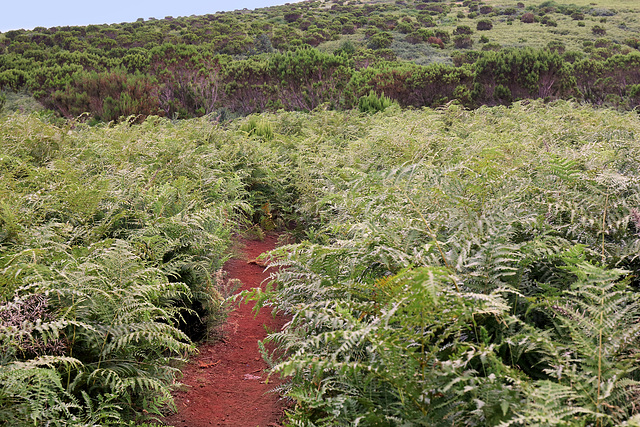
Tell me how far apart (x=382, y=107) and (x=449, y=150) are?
27.6 feet

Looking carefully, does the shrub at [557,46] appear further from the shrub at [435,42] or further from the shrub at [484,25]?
the shrub at [484,25]

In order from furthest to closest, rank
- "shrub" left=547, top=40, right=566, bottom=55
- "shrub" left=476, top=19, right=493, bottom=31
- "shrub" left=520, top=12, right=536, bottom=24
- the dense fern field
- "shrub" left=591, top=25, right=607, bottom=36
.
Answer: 1. "shrub" left=520, top=12, right=536, bottom=24
2. "shrub" left=476, top=19, right=493, bottom=31
3. "shrub" left=591, top=25, right=607, bottom=36
4. "shrub" left=547, top=40, right=566, bottom=55
5. the dense fern field

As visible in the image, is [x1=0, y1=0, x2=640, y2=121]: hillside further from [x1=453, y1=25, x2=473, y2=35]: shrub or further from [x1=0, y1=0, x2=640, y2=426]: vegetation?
[x1=0, y1=0, x2=640, y2=426]: vegetation

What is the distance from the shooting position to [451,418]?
169 cm

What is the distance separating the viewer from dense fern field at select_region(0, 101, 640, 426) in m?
1.68

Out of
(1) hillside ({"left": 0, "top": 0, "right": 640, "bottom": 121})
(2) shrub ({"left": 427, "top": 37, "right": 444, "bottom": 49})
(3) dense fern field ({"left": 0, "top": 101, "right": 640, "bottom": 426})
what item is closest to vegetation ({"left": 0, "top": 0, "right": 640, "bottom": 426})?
(3) dense fern field ({"left": 0, "top": 101, "right": 640, "bottom": 426})

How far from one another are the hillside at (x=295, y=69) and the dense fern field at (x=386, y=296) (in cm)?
950

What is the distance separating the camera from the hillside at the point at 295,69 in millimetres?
14914

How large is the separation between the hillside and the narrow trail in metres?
9.60

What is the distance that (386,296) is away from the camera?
209 cm

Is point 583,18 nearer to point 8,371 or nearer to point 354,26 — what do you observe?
point 354,26

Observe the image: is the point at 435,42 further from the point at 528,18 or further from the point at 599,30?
the point at 528,18

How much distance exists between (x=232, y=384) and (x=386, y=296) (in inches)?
76.9

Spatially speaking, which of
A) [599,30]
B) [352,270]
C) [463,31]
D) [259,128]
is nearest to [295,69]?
[259,128]
